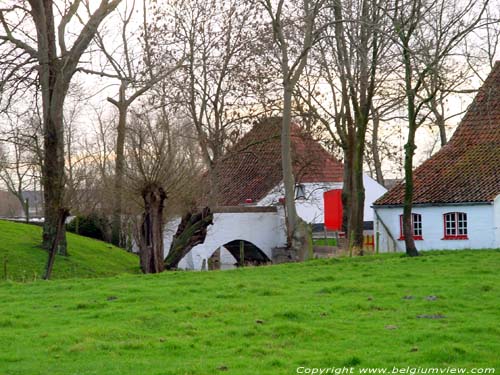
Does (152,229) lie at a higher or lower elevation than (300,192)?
lower

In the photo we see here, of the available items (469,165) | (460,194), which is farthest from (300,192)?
(460,194)

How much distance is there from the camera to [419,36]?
2870 centimetres

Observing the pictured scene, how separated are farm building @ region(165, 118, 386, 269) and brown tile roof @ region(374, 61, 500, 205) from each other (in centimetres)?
674

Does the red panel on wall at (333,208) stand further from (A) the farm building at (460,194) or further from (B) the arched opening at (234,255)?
(A) the farm building at (460,194)

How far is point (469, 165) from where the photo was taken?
121ft

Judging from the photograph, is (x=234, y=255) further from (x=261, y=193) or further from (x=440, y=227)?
(x=440, y=227)

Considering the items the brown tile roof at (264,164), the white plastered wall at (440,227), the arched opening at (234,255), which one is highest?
the brown tile roof at (264,164)

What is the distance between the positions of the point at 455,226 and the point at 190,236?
1091 cm

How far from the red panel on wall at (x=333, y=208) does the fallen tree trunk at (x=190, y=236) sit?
2158 cm

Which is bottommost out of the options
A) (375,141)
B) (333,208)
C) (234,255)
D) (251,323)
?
(251,323)

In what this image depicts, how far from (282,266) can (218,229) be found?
17359 mm

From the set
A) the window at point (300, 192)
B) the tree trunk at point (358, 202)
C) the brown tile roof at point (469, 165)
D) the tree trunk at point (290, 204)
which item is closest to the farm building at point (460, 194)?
the brown tile roof at point (469, 165)

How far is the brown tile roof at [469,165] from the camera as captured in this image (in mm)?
35375

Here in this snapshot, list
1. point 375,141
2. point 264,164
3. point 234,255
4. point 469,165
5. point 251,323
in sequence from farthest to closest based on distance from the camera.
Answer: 1. point 264,164
2. point 234,255
3. point 375,141
4. point 469,165
5. point 251,323
